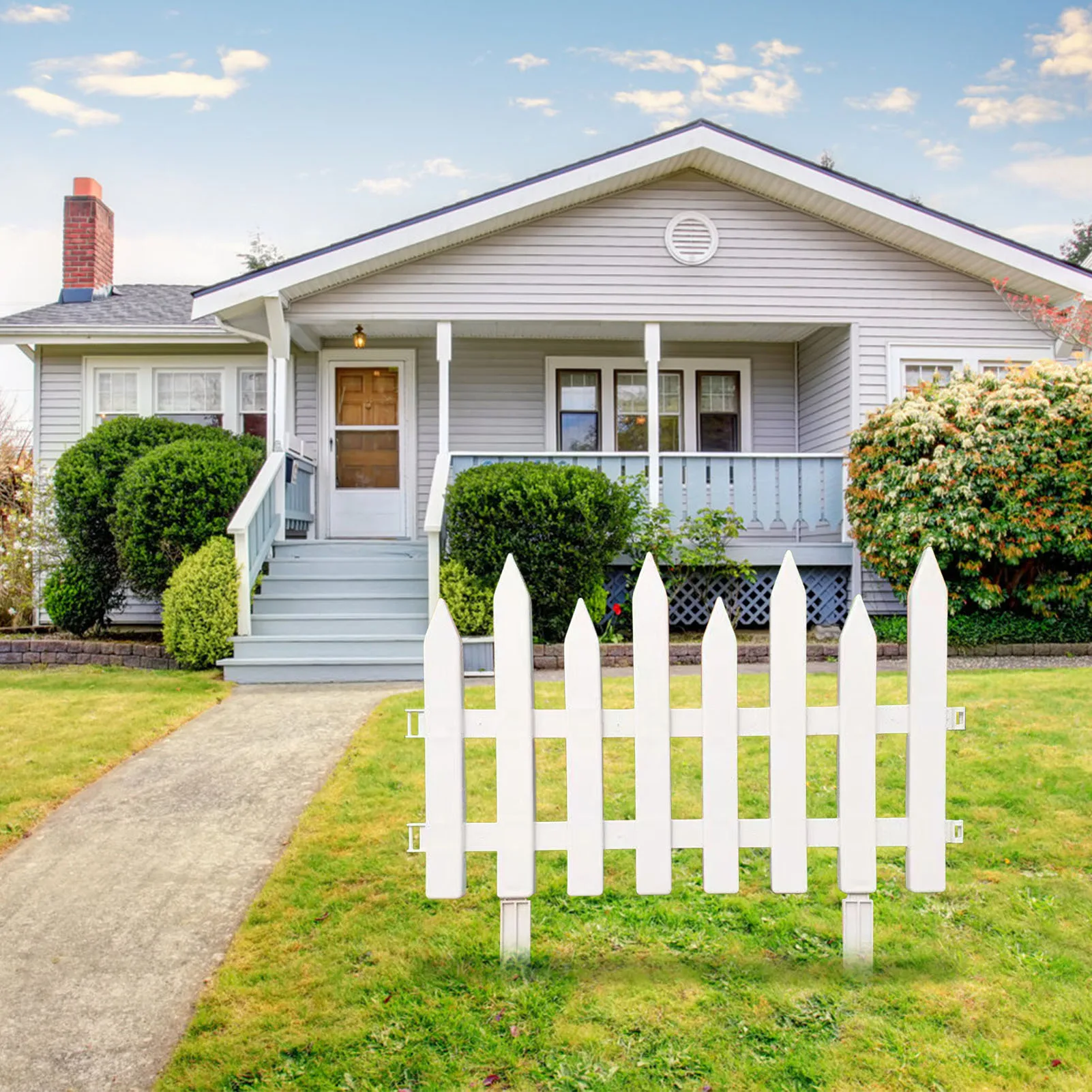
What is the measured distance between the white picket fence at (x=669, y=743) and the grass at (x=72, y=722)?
2713 millimetres

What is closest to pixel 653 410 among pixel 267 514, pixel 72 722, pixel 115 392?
pixel 267 514

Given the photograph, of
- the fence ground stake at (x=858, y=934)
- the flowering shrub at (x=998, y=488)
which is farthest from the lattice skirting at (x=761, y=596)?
the fence ground stake at (x=858, y=934)

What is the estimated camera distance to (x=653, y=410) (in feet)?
34.5

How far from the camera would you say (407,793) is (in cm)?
457

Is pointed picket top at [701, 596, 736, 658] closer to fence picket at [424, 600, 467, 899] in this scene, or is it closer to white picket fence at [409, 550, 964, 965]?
white picket fence at [409, 550, 964, 965]

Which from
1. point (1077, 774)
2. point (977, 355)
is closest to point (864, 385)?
point (977, 355)

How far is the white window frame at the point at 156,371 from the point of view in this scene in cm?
1260

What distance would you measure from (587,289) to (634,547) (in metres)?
3.08

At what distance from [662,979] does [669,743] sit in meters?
0.72

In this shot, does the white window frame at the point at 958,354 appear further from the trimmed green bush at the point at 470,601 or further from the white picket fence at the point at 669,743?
the white picket fence at the point at 669,743

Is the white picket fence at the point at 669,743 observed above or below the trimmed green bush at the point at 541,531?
below

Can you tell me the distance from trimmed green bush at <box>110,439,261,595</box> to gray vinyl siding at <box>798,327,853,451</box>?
22.9ft

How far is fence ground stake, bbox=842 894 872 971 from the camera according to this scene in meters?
2.75

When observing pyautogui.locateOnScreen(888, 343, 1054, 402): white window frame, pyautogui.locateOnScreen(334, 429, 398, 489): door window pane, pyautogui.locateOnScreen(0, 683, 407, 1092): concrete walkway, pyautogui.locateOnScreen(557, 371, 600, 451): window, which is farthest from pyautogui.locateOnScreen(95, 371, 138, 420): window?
pyautogui.locateOnScreen(888, 343, 1054, 402): white window frame
